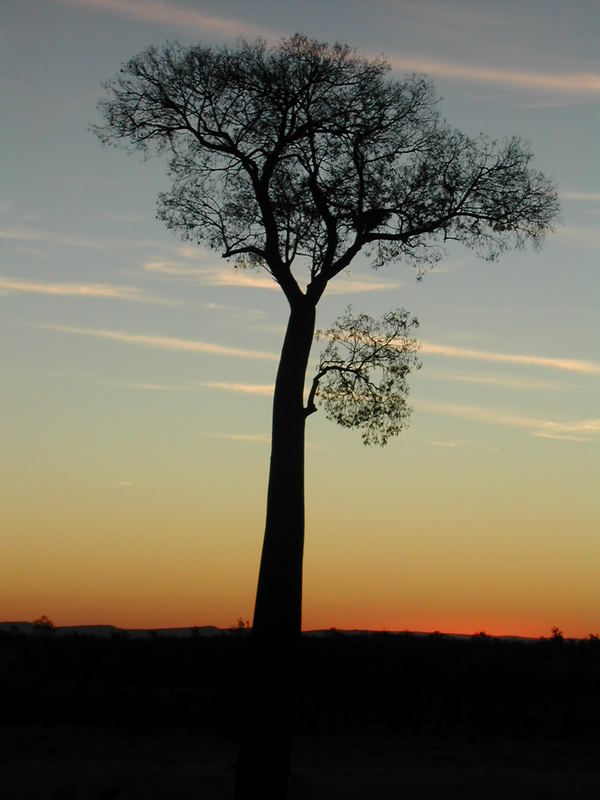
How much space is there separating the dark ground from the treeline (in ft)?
0.17

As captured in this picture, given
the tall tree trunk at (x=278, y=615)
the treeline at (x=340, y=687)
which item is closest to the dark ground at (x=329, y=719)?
the treeline at (x=340, y=687)

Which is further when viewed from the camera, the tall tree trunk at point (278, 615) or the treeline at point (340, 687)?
the treeline at point (340, 687)

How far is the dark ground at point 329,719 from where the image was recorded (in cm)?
1709

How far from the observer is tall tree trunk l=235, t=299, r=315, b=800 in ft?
39.1

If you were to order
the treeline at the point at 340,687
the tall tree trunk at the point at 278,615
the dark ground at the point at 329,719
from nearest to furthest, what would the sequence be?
1. the tall tree trunk at the point at 278,615
2. the dark ground at the point at 329,719
3. the treeline at the point at 340,687

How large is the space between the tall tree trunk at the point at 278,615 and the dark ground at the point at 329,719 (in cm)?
410

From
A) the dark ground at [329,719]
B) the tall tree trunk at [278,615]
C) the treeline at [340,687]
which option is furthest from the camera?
the treeline at [340,687]

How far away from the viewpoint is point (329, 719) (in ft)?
79.5

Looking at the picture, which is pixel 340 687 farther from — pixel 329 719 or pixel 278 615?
pixel 278 615

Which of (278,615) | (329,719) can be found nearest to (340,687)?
(329,719)

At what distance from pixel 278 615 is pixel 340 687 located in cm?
1500

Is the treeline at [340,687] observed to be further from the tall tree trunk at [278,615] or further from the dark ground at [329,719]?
the tall tree trunk at [278,615]

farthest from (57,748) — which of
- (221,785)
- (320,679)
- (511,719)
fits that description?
(511,719)

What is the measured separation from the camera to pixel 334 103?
14242 mm
